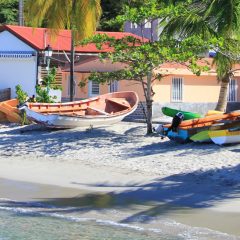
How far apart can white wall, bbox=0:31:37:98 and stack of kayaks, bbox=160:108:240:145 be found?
13383mm

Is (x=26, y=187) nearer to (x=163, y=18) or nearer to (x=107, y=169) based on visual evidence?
(x=107, y=169)

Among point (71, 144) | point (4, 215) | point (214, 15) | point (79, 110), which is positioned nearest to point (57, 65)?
point (79, 110)

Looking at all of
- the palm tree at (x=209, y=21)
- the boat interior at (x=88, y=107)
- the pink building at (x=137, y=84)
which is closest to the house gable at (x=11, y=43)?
the pink building at (x=137, y=84)

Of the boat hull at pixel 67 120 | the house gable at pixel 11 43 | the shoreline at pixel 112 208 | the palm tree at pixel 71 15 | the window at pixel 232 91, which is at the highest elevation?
the palm tree at pixel 71 15

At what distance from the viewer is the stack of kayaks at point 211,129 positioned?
1811 cm

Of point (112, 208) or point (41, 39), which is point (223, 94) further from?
point (112, 208)

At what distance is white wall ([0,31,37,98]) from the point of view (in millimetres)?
31922

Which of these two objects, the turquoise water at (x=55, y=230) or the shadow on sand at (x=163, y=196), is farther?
the shadow on sand at (x=163, y=196)

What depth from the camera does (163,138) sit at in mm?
20750

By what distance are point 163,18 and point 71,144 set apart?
5.11 meters

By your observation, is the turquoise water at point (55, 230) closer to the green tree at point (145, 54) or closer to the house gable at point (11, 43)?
the green tree at point (145, 54)

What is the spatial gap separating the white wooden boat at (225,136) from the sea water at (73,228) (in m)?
6.46

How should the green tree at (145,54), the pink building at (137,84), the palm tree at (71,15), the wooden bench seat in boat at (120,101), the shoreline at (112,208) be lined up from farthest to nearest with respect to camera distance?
the pink building at (137,84) < the palm tree at (71,15) < the wooden bench seat in boat at (120,101) < the green tree at (145,54) < the shoreline at (112,208)

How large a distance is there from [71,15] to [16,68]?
19.9ft
